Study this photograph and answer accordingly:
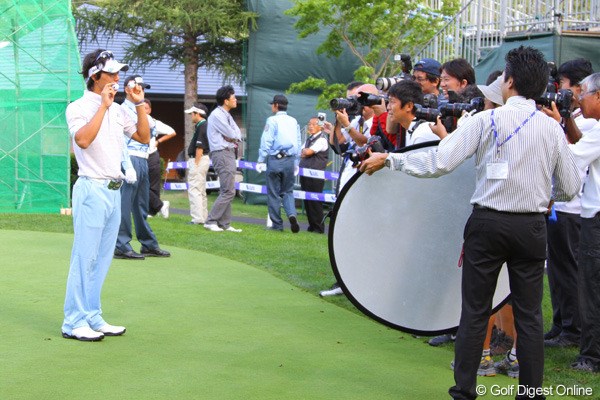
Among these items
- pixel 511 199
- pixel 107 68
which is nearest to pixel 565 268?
pixel 511 199

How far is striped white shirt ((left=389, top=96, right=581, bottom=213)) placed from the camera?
15.2ft

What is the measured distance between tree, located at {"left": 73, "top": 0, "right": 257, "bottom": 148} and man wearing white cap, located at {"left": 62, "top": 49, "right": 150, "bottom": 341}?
1551 cm

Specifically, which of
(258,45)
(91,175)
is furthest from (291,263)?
(258,45)

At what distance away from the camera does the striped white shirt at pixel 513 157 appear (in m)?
4.64

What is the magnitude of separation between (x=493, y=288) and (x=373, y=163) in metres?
0.95

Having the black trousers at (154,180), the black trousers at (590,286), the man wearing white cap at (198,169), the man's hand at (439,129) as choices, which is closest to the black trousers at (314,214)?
the man wearing white cap at (198,169)

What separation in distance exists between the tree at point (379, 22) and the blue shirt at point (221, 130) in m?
4.80

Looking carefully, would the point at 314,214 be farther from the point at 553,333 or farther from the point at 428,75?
the point at 553,333

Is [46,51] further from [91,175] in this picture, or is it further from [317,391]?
[317,391]

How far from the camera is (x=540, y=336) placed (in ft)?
15.6

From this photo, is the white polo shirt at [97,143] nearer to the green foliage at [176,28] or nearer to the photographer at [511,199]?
the photographer at [511,199]

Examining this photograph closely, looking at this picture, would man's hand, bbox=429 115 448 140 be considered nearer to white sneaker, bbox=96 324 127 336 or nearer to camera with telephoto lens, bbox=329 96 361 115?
camera with telephoto lens, bbox=329 96 361 115

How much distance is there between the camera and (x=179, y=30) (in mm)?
23328

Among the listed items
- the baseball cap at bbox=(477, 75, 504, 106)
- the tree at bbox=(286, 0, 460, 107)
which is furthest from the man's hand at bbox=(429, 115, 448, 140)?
the tree at bbox=(286, 0, 460, 107)
